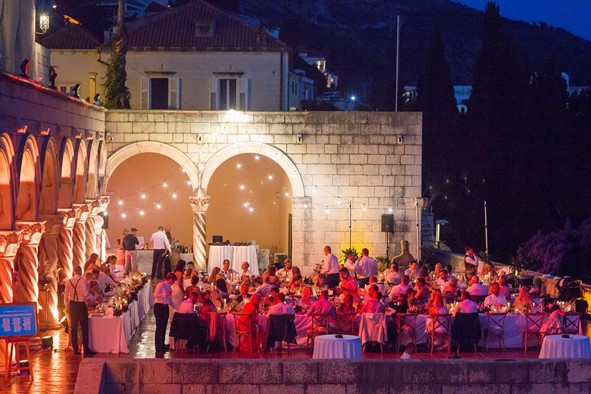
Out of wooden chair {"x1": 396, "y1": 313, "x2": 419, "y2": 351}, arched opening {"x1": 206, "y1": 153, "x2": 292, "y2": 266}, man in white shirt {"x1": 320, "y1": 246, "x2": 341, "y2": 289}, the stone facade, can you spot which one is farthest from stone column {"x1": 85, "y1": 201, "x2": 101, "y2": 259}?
wooden chair {"x1": 396, "y1": 313, "x2": 419, "y2": 351}

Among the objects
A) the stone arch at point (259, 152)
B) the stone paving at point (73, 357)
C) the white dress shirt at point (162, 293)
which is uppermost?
the stone arch at point (259, 152)

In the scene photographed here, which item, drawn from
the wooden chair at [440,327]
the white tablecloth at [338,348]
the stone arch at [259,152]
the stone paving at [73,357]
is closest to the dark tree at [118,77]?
the stone arch at [259,152]

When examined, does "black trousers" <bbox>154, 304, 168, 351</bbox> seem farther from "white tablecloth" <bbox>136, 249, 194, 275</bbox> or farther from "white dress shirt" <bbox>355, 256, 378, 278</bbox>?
"white tablecloth" <bbox>136, 249, 194, 275</bbox>

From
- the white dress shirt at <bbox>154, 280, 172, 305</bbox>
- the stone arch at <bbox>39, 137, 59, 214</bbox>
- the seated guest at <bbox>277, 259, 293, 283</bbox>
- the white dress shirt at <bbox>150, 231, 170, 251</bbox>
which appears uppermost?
the stone arch at <bbox>39, 137, 59, 214</bbox>

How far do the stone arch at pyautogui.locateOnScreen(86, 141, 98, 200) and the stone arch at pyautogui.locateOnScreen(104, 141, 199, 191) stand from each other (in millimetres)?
2249

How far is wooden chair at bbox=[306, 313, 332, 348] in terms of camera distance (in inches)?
796

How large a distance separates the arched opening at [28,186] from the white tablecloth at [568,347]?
9.57m

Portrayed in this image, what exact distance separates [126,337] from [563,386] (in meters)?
8.24

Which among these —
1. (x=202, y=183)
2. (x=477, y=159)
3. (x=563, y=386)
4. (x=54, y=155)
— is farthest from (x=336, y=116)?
(x=477, y=159)

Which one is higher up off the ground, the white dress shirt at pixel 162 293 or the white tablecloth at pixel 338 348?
the white dress shirt at pixel 162 293

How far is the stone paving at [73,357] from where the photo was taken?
16.9m

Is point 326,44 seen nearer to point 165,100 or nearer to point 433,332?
point 165,100

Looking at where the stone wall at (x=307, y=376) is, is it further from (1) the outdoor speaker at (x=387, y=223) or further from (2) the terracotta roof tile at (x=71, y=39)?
(2) the terracotta roof tile at (x=71, y=39)

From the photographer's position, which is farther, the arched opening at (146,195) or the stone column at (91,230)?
the arched opening at (146,195)
